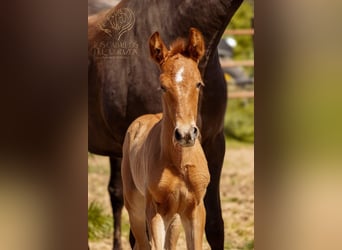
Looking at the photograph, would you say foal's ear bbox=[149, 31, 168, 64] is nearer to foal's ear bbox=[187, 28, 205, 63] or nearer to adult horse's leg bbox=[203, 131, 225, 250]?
foal's ear bbox=[187, 28, 205, 63]

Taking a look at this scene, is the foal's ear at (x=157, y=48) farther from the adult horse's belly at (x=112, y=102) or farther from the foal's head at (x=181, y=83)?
the adult horse's belly at (x=112, y=102)

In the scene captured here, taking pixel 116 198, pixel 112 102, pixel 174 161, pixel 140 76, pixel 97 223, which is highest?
pixel 140 76

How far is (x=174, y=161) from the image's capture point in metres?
3.09

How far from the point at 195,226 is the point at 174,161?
337 mm

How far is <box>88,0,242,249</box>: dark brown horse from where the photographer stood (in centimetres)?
342

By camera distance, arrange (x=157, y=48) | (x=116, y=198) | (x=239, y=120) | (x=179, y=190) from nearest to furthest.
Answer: (x=179, y=190), (x=157, y=48), (x=239, y=120), (x=116, y=198)

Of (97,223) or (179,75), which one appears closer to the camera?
(179,75)

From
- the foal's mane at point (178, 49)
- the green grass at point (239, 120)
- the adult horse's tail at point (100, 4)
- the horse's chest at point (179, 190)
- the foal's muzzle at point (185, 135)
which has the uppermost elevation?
the adult horse's tail at point (100, 4)

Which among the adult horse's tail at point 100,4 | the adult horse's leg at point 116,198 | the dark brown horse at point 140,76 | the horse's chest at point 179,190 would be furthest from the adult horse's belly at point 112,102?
the horse's chest at point 179,190

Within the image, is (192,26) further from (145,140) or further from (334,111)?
(334,111)

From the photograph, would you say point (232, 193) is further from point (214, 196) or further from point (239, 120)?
point (239, 120)

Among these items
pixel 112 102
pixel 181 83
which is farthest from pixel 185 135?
pixel 112 102

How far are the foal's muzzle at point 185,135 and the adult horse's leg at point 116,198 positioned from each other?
2.54ft

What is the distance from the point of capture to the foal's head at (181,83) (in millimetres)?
2898
